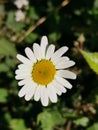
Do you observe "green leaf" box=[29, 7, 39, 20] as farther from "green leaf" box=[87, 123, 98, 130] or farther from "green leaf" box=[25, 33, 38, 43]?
"green leaf" box=[87, 123, 98, 130]

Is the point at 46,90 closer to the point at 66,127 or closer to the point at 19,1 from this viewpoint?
the point at 66,127

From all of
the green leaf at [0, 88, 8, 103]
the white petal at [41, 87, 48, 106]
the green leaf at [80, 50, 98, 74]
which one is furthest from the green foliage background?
the green leaf at [80, 50, 98, 74]

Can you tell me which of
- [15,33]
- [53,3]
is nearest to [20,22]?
[15,33]

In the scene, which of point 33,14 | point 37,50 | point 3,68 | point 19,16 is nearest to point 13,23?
point 19,16

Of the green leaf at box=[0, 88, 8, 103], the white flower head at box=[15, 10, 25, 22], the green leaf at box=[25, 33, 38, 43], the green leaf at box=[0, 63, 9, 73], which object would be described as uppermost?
the white flower head at box=[15, 10, 25, 22]

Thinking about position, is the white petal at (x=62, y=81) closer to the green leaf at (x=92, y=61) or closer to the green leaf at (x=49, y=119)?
the green leaf at (x=92, y=61)

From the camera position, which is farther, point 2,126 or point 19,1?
point 19,1

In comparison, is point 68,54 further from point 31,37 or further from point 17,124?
point 17,124
